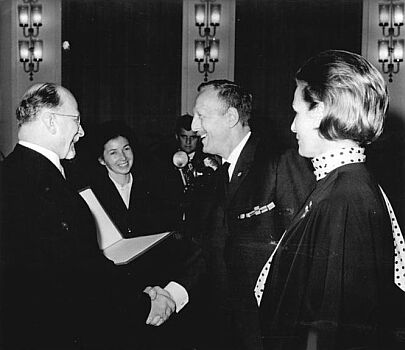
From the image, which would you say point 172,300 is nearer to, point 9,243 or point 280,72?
point 9,243

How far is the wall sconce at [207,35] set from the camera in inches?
208

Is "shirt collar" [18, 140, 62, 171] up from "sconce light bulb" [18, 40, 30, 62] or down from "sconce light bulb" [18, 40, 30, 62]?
down

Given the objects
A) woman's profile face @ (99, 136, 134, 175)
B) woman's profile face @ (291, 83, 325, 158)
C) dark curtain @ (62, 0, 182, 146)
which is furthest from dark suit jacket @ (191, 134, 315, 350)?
dark curtain @ (62, 0, 182, 146)

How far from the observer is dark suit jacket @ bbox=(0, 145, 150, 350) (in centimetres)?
140

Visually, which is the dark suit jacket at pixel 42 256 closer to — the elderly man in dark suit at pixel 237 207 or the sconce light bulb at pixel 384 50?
the elderly man in dark suit at pixel 237 207

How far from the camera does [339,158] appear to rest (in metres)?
1.16

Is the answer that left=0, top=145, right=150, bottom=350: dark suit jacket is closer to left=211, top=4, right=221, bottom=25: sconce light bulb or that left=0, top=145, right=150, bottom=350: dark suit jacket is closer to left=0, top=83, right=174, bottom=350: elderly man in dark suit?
left=0, top=83, right=174, bottom=350: elderly man in dark suit

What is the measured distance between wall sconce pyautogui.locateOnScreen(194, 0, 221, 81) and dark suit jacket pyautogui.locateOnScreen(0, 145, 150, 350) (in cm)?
398

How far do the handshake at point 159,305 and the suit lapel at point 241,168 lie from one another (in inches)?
15.8

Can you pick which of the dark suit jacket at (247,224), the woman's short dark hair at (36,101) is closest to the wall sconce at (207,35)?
the dark suit jacket at (247,224)

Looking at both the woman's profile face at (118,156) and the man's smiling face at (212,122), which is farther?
the woman's profile face at (118,156)

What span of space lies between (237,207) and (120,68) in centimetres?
413

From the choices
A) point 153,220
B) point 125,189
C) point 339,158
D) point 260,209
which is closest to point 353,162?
point 339,158

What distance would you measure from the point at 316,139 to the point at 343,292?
1.02 ft
